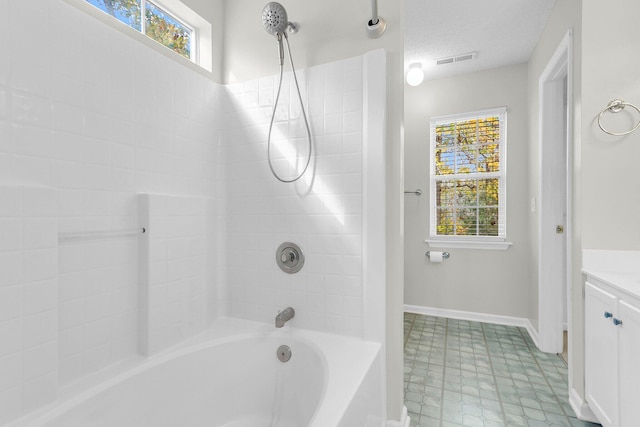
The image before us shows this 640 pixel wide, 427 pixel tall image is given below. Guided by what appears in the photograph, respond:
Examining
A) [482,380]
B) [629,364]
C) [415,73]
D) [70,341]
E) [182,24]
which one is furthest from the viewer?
[415,73]

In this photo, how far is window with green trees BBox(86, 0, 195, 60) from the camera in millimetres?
1411

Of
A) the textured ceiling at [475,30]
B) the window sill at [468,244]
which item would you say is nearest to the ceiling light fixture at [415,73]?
the textured ceiling at [475,30]

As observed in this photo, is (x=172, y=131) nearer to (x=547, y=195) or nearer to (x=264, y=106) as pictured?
(x=264, y=106)

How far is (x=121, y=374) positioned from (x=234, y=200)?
98 cm

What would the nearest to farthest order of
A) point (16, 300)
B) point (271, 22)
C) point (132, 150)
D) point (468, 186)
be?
point (16, 300) < point (132, 150) < point (271, 22) < point (468, 186)

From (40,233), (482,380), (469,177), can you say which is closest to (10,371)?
(40,233)

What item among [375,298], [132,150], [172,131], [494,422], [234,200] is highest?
[172,131]

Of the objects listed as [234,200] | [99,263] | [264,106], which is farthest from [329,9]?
[99,263]

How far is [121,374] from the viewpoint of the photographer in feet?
3.97

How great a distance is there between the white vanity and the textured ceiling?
185 cm

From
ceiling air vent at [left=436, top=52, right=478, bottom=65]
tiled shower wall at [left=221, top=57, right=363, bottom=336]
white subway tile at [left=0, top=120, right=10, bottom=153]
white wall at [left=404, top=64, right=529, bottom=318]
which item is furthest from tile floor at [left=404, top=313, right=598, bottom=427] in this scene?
ceiling air vent at [left=436, top=52, right=478, bottom=65]

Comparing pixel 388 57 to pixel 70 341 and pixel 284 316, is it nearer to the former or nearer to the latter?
pixel 284 316

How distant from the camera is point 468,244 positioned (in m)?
3.22

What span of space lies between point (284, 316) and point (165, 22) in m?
1.69
